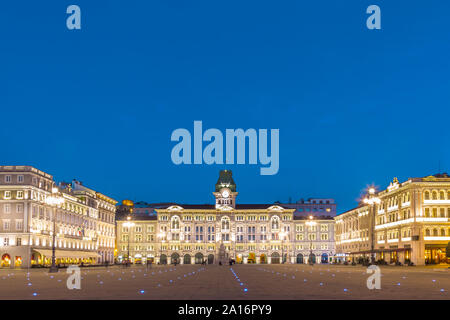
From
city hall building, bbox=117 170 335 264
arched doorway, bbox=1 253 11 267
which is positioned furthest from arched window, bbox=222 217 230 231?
arched doorway, bbox=1 253 11 267

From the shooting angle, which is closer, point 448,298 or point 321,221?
point 448,298

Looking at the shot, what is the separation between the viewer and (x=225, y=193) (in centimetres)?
18825

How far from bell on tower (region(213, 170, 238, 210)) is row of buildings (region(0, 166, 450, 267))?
0.33m

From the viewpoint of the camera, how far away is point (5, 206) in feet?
312

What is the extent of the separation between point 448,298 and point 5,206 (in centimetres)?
8573

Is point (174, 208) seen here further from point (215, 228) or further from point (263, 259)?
point (263, 259)

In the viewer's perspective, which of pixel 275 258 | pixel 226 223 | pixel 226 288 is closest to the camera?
pixel 226 288

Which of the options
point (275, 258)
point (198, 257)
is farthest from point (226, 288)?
point (198, 257)

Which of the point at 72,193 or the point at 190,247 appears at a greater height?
the point at 72,193

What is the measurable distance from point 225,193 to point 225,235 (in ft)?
49.1

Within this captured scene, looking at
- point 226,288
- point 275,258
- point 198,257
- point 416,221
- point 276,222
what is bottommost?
point 275,258

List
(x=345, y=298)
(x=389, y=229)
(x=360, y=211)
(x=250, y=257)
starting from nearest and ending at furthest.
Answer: (x=345, y=298) < (x=389, y=229) < (x=360, y=211) < (x=250, y=257)
